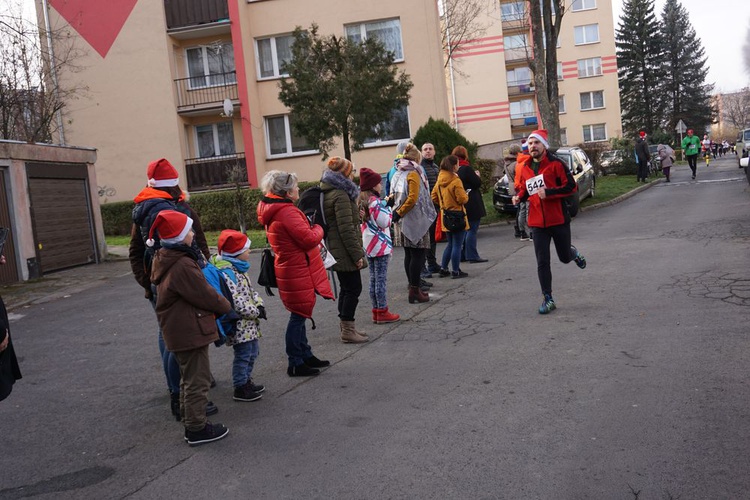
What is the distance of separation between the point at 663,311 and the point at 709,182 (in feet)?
63.4

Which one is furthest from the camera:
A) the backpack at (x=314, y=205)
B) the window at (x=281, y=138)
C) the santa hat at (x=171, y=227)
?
the window at (x=281, y=138)

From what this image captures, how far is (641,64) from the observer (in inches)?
2643

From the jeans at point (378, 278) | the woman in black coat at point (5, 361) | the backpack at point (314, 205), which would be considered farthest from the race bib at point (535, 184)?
the woman in black coat at point (5, 361)

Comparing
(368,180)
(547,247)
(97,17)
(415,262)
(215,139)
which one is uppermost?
(97,17)

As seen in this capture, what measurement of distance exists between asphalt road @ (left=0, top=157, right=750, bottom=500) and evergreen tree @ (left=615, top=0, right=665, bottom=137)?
63.4 m

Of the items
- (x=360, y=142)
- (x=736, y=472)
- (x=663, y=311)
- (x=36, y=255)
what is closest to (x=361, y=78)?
(x=360, y=142)

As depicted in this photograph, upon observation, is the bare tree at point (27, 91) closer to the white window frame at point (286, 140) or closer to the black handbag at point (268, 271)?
the white window frame at point (286, 140)

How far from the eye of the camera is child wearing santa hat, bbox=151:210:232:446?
4477 mm

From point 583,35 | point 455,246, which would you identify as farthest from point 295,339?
point 583,35

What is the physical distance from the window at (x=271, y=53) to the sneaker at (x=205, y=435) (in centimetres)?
2341

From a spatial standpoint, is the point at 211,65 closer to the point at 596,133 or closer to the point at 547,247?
the point at 547,247

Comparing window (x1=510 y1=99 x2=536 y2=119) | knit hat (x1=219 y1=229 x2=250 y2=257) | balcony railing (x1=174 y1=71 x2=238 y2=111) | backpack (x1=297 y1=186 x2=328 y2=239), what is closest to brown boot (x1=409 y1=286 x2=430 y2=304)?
backpack (x1=297 y1=186 x2=328 y2=239)

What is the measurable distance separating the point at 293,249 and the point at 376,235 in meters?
1.79

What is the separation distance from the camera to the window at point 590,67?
59156mm
